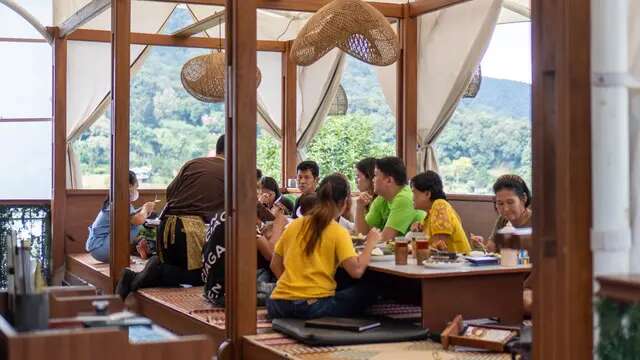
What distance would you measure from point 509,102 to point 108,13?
4536mm

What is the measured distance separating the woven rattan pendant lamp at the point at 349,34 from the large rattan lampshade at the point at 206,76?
223 centimetres

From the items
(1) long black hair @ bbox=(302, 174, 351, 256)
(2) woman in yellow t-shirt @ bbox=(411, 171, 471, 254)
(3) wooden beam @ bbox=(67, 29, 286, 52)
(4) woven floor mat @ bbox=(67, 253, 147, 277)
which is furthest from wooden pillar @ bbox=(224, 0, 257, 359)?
(3) wooden beam @ bbox=(67, 29, 286, 52)

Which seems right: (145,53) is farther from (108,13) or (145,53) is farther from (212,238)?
(212,238)

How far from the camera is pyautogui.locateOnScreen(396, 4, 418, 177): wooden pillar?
885cm

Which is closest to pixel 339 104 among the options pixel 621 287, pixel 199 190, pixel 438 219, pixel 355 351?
pixel 199 190

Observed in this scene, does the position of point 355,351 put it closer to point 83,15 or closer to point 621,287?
point 621,287

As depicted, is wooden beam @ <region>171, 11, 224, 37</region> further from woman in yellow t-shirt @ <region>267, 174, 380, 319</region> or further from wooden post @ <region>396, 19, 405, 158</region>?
woman in yellow t-shirt @ <region>267, 174, 380, 319</region>

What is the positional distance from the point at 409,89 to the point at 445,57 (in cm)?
49

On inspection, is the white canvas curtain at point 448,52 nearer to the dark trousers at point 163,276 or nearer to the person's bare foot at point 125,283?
the dark trousers at point 163,276

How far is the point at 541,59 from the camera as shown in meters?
2.99

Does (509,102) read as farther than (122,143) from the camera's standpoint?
Yes

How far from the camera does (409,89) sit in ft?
29.2

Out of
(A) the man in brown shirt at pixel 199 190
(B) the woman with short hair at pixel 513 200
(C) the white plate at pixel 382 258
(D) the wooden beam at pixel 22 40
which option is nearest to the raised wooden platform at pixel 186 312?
(A) the man in brown shirt at pixel 199 190

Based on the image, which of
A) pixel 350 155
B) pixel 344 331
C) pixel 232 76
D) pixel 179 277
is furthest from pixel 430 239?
pixel 350 155
